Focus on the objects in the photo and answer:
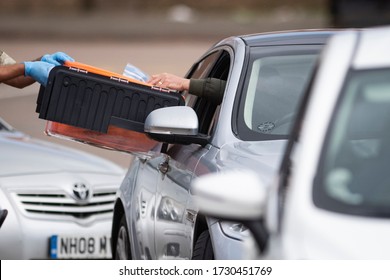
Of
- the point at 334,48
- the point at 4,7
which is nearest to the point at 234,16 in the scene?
the point at 4,7

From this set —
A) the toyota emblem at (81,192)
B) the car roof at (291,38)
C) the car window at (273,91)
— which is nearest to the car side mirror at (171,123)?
the car window at (273,91)

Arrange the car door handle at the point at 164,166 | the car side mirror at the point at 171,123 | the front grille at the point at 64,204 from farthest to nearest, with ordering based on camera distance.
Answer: the front grille at the point at 64,204 < the car door handle at the point at 164,166 < the car side mirror at the point at 171,123

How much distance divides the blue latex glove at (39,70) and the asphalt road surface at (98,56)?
964cm

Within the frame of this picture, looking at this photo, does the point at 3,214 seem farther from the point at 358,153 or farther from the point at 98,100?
the point at 358,153

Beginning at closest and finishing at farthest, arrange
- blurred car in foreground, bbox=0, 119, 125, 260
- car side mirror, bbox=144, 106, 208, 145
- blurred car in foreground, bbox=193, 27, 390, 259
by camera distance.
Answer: blurred car in foreground, bbox=193, 27, 390, 259
car side mirror, bbox=144, 106, 208, 145
blurred car in foreground, bbox=0, 119, 125, 260

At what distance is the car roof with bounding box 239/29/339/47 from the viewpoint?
7.05 metres

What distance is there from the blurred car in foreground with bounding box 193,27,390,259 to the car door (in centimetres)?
203

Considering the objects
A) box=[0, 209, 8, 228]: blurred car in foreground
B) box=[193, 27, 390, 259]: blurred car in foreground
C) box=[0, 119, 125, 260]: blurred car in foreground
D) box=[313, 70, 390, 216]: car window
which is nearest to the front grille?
box=[0, 119, 125, 260]: blurred car in foreground

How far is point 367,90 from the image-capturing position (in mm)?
4039

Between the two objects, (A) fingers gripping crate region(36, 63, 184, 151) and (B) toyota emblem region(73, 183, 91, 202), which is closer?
(A) fingers gripping crate region(36, 63, 184, 151)

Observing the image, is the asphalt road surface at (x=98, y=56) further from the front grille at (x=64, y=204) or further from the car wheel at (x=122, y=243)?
the car wheel at (x=122, y=243)

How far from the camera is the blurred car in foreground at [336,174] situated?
11.5ft

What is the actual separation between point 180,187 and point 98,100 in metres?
0.84

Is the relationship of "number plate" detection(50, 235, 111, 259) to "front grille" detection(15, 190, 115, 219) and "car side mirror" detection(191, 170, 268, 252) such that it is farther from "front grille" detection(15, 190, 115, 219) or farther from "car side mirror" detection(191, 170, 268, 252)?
"car side mirror" detection(191, 170, 268, 252)
